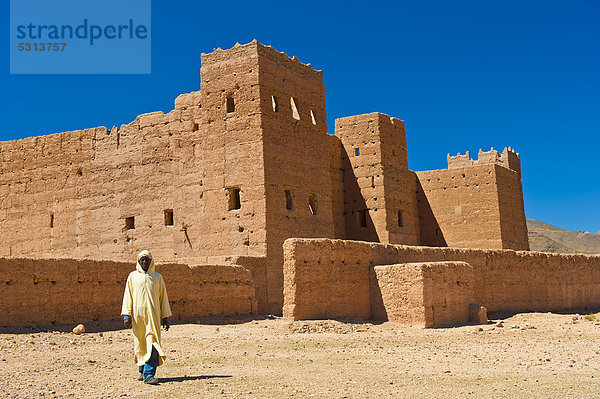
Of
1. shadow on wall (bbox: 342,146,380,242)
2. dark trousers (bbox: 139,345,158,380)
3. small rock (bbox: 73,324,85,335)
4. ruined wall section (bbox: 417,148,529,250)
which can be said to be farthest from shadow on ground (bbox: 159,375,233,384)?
ruined wall section (bbox: 417,148,529,250)

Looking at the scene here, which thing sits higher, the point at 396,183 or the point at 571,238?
the point at 571,238

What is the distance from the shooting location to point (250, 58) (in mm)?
20625

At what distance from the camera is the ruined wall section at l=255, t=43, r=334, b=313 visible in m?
19.8

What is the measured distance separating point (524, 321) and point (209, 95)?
1229 centimetres

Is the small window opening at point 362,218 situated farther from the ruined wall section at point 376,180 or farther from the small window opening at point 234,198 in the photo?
the small window opening at point 234,198

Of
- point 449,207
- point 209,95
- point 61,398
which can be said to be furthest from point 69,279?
point 449,207

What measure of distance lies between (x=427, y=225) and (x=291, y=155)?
27.2 feet

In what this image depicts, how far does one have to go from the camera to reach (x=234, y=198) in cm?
2061

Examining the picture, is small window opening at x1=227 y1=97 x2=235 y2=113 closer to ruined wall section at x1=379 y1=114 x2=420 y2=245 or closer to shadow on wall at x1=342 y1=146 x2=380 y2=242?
shadow on wall at x1=342 y1=146 x2=380 y2=242

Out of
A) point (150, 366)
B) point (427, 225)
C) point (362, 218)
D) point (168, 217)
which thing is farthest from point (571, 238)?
point (150, 366)

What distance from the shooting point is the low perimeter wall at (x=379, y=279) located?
13.5m

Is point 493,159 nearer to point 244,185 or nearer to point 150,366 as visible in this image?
point 244,185

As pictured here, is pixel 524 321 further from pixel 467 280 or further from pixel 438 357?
pixel 438 357

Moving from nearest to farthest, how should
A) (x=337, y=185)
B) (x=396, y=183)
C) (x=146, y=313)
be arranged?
(x=146, y=313) → (x=396, y=183) → (x=337, y=185)
